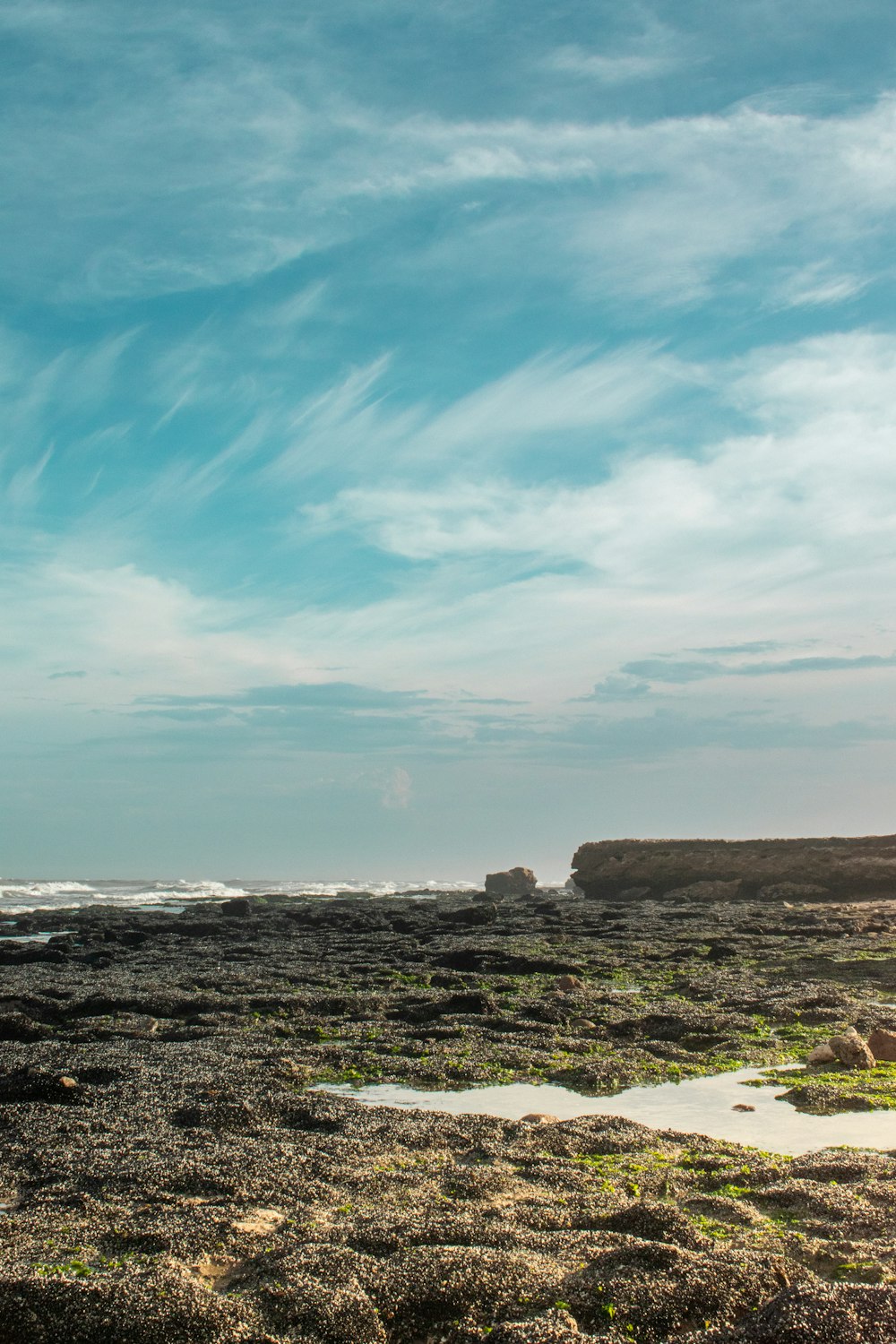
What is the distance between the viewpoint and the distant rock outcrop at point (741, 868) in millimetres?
40875

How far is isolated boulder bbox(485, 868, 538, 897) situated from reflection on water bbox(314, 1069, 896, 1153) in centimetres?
5479

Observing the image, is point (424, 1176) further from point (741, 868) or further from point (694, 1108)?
point (741, 868)

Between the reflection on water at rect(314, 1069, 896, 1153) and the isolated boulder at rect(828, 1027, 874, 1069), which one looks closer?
the reflection on water at rect(314, 1069, 896, 1153)

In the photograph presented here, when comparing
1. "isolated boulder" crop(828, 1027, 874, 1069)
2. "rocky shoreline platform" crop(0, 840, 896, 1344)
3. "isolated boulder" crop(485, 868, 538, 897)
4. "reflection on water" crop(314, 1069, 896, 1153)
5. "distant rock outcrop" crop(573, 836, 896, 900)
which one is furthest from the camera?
"isolated boulder" crop(485, 868, 538, 897)

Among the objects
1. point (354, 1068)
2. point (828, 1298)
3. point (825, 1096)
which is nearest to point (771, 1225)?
point (828, 1298)

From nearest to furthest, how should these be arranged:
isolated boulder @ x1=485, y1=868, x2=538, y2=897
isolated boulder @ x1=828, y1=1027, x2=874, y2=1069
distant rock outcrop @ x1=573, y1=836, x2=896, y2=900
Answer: isolated boulder @ x1=828, y1=1027, x2=874, y2=1069
distant rock outcrop @ x1=573, y1=836, x2=896, y2=900
isolated boulder @ x1=485, y1=868, x2=538, y2=897

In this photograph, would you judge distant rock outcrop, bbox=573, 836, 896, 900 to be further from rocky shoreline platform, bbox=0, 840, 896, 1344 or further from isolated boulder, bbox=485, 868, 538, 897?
rocky shoreline platform, bbox=0, 840, 896, 1344

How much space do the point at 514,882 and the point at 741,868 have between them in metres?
22.8

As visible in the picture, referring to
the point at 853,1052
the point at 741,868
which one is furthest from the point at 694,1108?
the point at 741,868

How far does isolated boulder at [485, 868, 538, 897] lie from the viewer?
65.1 m

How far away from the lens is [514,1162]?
7707 mm

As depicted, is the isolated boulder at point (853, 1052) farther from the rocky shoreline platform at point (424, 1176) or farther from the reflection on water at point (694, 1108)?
the reflection on water at point (694, 1108)

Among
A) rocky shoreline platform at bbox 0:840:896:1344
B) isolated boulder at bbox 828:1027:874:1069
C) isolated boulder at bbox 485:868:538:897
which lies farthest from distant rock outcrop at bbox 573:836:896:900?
isolated boulder at bbox 828:1027:874:1069

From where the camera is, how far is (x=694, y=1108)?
31.5 ft
